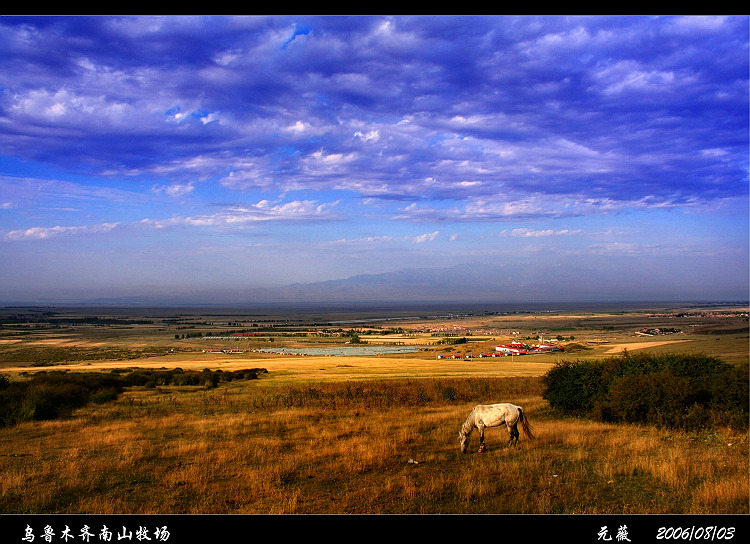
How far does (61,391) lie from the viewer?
21344mm

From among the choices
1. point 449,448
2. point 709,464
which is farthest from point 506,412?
point 709,464

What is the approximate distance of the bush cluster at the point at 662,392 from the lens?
1170cm

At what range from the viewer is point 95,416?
18453mm

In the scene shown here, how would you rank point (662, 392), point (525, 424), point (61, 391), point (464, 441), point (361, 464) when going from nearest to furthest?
point (361, 464), point (464, 441), point (525, 424), point (662, 392), point (61, 391)

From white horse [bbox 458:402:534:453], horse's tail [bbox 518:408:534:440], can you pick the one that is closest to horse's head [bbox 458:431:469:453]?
white horse [bbox 458:402:534:453]

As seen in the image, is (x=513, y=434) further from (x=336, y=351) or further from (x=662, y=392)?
(x=336, y=351)

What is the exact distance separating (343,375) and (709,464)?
30387 mm

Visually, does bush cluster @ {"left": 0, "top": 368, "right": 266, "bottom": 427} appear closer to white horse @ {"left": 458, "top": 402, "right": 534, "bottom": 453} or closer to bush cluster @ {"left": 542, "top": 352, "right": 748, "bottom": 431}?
white horse @ {"left": 458, "top": 402, "right": 534, "bottom": 453}

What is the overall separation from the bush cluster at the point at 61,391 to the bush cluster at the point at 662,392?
20.6 meters

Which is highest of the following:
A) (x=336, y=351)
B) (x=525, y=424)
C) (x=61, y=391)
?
(x=525, y=424)

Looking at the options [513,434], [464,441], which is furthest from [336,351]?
[513,434]

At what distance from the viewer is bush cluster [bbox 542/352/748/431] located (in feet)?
38.4

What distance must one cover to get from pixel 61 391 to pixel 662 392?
2463 centimetres
